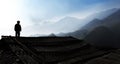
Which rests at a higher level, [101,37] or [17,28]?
[17,28]

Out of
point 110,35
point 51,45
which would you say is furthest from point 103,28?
point 51,45

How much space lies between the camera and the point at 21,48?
1094cm

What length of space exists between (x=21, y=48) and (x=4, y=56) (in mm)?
1387

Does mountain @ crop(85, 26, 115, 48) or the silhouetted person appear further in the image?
mountain @ crop(85, 26, 115, 48)

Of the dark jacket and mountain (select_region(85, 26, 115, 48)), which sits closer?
the dark jacket

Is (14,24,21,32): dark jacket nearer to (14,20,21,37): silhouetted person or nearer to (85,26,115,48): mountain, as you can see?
(14,20,21,37): silhouetted person

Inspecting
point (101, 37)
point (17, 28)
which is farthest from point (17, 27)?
point (101, 37)

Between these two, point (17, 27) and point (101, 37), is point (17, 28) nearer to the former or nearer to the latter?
point (17, 27)

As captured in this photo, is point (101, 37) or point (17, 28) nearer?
point (17, 28)

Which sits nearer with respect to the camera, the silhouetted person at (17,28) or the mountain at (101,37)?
the silhouetted person at (17,28)

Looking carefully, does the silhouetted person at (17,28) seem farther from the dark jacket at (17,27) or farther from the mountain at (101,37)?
the mountain at (101,37)

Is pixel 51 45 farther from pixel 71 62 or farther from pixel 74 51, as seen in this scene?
pixel 71 62

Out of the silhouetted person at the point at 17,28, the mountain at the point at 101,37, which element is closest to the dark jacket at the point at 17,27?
the silhouetted person at the point at 17,28

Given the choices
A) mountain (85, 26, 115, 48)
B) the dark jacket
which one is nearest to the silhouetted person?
the dark jacket
